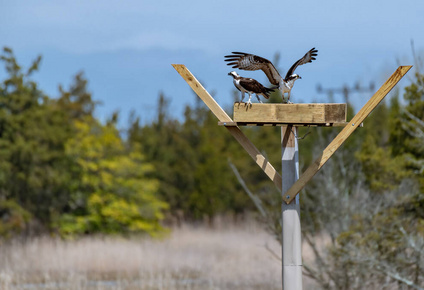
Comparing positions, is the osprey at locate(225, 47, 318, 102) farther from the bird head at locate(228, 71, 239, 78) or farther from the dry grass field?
the dry grass field

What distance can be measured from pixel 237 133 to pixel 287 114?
45 cm

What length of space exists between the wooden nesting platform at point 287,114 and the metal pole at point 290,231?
0.16 meters

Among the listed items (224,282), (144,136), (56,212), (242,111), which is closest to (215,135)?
(144,136)

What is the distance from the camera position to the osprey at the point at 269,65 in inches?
225

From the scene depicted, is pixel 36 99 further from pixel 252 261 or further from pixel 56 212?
pixel 252 261

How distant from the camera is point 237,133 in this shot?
5.82 meters

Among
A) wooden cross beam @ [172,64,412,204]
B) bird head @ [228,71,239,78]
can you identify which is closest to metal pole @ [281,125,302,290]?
wooden cross beam @ [172,64,412,204]

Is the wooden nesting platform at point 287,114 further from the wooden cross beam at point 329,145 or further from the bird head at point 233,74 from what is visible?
the bird head at point 233,74

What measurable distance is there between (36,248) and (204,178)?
7.89 m

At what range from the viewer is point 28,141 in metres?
17.9

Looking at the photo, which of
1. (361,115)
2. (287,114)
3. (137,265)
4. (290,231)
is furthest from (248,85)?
(137,265)

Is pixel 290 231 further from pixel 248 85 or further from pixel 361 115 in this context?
pixel 248 85

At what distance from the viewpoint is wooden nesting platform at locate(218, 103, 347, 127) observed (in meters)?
5.70

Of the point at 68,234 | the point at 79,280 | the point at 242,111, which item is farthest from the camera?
the point at 68,234
